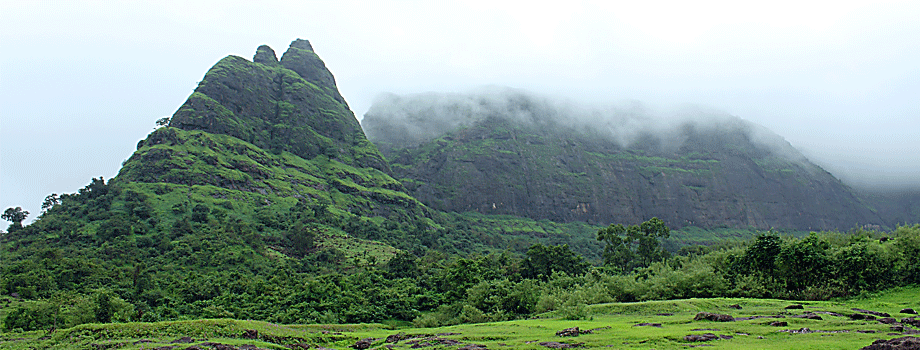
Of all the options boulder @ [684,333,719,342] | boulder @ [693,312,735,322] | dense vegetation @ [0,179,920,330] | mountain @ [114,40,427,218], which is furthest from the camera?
mountain @ [114,40,427,218]

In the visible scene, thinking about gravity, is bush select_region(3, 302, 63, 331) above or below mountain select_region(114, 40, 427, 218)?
below

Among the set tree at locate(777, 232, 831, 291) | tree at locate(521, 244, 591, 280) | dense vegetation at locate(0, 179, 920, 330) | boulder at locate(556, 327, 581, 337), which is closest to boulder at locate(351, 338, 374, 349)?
boulder at locate(556, 327, 581, 337)

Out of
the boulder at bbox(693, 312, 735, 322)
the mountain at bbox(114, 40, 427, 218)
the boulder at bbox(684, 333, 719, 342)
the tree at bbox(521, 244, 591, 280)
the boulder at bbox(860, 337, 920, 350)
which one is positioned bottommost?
the tree at bbox(521, 244, 591, 280)

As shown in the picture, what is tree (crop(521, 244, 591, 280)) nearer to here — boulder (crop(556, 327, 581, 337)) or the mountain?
boulder (crop(556, 327, 581, 337))

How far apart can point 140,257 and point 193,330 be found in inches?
3110

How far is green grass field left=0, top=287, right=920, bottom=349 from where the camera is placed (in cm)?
2045

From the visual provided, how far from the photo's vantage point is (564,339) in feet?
78.9

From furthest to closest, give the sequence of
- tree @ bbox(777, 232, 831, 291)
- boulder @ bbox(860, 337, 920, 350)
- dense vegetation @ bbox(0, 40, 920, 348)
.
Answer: dense vegetation @ bbox(0, 40, 920, 348) → tree @ bbox(777, 232, 831, 291) → boulder @ bbox(860, 337, 920, 350)

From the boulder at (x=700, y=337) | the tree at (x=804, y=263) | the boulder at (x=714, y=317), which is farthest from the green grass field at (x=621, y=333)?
the tree at (x=804, y=263)

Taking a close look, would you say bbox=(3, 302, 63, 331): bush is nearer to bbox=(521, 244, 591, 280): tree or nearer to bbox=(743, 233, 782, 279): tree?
Result: bbox=(521, 244, 591, 280): tree

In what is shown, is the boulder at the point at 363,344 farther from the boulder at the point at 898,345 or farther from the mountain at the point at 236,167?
the mountain at the point at 236,167

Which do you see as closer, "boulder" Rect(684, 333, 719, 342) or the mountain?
"boulder" Rect(684, 333, 719, 342)

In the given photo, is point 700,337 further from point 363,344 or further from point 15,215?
point 15,215

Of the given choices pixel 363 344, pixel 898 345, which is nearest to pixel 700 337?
pixel 898 345
